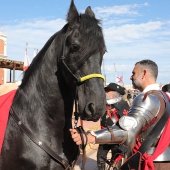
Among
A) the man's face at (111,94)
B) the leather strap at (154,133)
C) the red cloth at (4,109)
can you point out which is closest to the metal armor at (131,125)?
the leather strap at (154,133)

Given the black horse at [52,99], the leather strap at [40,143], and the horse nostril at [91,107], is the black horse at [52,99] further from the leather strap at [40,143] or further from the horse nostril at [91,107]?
the horse nostril at [91,107]

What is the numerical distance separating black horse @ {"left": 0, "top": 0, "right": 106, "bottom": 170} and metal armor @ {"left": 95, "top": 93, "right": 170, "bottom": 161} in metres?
0.45

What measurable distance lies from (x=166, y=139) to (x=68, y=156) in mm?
1053

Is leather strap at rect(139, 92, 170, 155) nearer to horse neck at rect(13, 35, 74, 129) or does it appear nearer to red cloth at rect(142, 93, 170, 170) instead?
red cloth at rect(142, 93, 170, 170)

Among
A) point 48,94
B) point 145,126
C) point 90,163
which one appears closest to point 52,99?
point 48,94

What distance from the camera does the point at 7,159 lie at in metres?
3.11

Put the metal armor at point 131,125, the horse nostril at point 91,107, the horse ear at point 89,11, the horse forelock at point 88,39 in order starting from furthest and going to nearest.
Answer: the horse ear at point 89,11
the metal armor at point 131,125
the horse forelock at point 88,39
the horse nostril at point 91,107

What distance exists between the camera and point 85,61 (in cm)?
283

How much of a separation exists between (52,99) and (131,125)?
84 cm

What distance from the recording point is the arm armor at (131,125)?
9.61 feet

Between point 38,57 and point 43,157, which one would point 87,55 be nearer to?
point 38,57

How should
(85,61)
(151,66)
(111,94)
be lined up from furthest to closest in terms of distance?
(111,94)
(151,66)
(85,61)

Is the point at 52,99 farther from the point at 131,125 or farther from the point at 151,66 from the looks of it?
the point at 151,66

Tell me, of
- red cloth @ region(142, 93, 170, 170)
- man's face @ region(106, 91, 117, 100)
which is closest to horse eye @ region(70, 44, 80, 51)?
red cloth @ region(142, 93, 170, 170)
